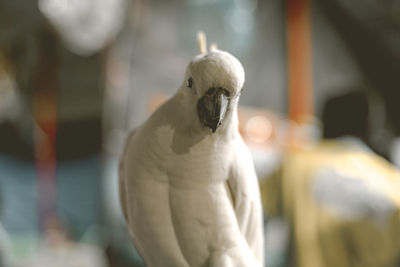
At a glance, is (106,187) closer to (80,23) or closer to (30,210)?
(30,210)

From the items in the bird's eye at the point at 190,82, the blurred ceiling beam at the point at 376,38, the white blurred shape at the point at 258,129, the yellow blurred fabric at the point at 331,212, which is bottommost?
the yellow blurred fabric at the point at 331,212

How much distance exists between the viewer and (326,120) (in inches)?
42.6

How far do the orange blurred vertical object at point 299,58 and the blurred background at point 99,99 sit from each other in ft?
0.36

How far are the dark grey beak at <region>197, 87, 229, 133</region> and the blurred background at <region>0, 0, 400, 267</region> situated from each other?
0.82 meters

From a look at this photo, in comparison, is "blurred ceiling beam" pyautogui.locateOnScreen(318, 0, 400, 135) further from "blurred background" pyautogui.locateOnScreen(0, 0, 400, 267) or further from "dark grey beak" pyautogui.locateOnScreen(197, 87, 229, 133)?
"dark grey beak" pyautogui.locateOnScreen(197, 87, 229, 133)

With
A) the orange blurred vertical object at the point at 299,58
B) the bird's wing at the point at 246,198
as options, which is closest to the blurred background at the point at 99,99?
the orange blurred vertical object at the point at 299,58

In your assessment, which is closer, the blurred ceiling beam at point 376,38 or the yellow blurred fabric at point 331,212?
the yellow blurred fabric at point 331,212

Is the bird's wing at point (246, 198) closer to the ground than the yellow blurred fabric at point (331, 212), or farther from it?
farther from it

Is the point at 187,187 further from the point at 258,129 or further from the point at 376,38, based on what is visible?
the point at 376,38

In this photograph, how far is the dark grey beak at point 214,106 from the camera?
36 cm

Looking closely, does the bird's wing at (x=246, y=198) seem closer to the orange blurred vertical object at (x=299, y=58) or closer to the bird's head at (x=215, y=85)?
the bird's head at (x=215, y=85)

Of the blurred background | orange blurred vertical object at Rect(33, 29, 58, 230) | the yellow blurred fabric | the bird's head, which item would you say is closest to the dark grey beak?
the bird's head

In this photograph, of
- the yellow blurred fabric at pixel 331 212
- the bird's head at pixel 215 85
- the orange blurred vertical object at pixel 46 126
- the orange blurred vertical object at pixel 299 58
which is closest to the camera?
the bird's head at pixel 215 85

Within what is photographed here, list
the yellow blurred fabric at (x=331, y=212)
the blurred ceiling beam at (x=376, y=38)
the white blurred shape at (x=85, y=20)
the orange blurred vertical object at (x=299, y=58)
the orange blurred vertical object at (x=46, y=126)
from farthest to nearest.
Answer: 1. the orange blurred vertical object at (x=299, y=58)
2. the blurred ceiling beam at (x=376, y=38)
3. the orange blurred vertical object at (x=46, y=126)
4. the white blurred shape at (x=85, y=20)
5. the yellow blurred fabric at (x=331, y=212)
